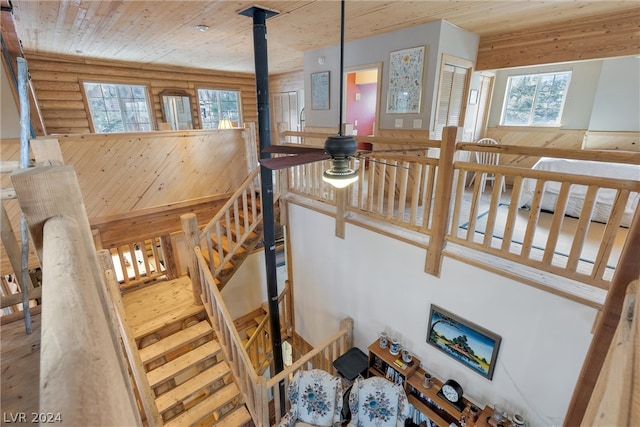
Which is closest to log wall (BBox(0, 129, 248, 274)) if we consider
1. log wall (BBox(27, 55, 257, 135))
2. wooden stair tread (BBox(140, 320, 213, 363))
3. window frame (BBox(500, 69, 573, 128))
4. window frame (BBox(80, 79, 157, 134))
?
window frame (BBox(80, 79, 157, 134))

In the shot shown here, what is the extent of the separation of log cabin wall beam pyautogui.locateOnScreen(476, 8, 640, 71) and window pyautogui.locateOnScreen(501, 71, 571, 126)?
1664mm

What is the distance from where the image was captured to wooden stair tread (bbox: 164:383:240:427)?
3183mm

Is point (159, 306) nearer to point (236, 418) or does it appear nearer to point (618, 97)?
point (236, 418)

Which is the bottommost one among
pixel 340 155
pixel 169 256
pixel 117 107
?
pixel 169 256

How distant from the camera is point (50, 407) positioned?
0.32 metres

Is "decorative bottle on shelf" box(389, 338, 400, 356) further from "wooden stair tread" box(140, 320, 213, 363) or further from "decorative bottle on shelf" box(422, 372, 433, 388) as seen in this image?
"wooden stair tread" box(140, 320, 213, 363)

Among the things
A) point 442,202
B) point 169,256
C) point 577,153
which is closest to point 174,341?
point 169,256

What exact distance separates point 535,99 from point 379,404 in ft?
19.1

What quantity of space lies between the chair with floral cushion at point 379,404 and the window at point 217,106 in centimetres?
641

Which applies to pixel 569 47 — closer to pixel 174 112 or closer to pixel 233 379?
pixel 233 379

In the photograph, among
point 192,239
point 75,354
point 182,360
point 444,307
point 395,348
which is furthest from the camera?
point 192,239

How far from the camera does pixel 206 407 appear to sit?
10.8 feet

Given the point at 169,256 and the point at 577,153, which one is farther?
the point at 169,256

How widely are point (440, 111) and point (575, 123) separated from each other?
9.26ft
